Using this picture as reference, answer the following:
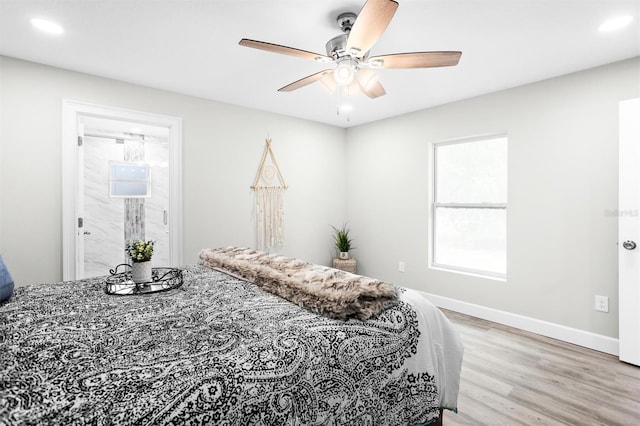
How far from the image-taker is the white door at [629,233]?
2.54 meters

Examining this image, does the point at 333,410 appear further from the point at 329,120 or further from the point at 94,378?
the point at 329,120

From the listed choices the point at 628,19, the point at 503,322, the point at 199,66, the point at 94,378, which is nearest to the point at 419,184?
the point at 503,322

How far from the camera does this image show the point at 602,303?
2.84 metres

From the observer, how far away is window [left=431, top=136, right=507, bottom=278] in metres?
3.62

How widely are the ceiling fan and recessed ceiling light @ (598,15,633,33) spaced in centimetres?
107

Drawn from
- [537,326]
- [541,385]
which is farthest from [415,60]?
[537,326]

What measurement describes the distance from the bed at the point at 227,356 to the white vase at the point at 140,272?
0.19 metres

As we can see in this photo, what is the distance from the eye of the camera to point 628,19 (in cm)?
214

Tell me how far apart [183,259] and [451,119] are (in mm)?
3323

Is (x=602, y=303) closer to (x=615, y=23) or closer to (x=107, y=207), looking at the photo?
(x=615, y=23)

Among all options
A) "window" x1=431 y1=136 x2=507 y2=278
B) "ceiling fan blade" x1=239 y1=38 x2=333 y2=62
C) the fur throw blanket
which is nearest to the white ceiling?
"ceiling fan blade" x1=239 y1=38 x2=333 y2=62

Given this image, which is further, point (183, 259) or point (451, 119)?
point (451, 119)

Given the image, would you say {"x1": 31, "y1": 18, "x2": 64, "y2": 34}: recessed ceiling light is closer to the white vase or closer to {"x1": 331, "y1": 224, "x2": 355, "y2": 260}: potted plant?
the white vase

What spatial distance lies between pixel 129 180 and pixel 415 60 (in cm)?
475
